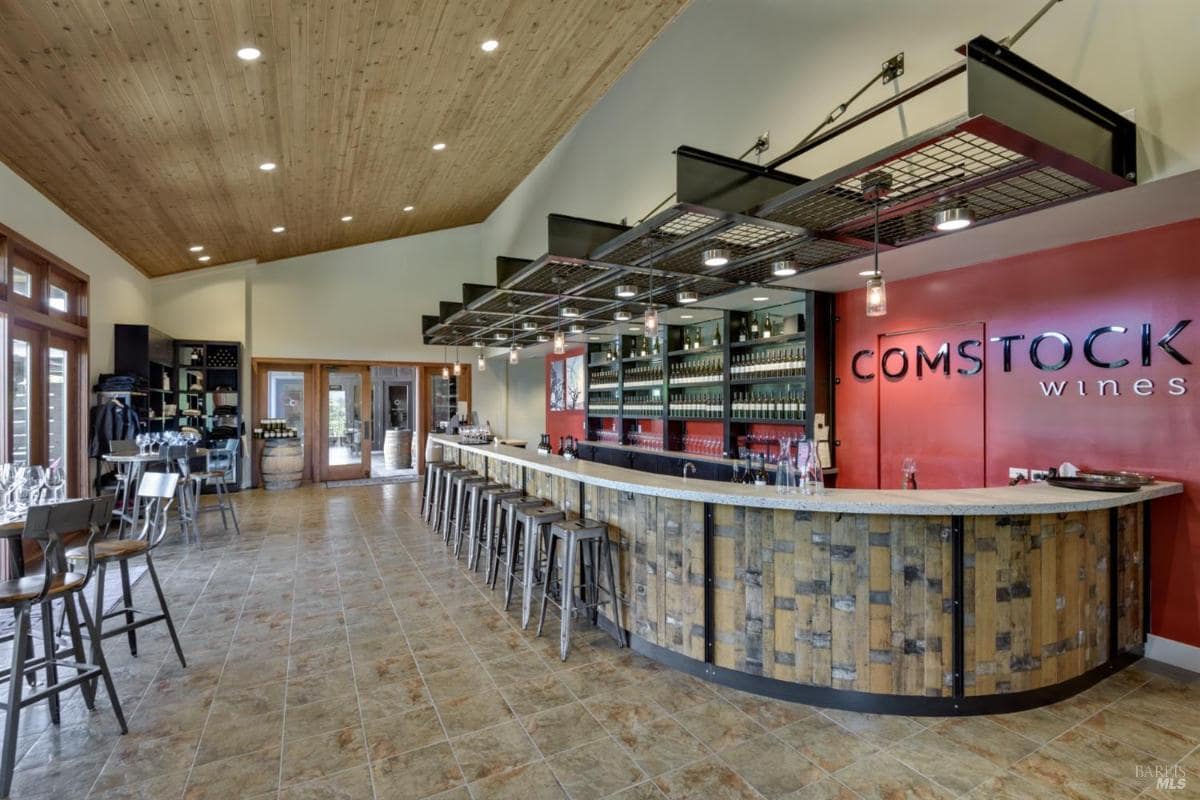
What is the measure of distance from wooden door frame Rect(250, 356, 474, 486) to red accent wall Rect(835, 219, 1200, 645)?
8.76 m

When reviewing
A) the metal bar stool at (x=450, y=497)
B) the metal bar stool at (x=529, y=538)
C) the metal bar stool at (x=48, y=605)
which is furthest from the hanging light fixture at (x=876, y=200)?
the metal bar stool at (x=450, y=497)

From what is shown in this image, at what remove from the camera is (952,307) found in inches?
164

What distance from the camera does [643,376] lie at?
7.61 metres

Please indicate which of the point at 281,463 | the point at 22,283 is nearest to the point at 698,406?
the point at 22,283

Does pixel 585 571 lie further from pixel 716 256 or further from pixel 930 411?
pixel 930 411

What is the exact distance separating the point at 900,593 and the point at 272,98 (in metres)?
5.19

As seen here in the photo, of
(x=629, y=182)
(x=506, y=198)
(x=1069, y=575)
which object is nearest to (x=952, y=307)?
(x=1069, y=575)

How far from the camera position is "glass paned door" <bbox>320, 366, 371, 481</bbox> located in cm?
1061

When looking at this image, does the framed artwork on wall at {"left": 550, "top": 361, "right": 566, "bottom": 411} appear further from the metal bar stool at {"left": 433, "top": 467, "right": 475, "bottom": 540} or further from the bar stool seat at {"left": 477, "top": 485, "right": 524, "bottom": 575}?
the bar stool seat at {"left": 477, "top": 485, "right": 524, "bottom": 575}

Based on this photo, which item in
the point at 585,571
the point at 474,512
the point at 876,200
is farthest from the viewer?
the point at 474,512

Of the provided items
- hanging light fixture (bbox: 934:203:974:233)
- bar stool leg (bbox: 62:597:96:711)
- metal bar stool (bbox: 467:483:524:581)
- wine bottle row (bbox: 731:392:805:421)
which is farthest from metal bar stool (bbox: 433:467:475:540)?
hanging light fixture (bbox: 934:203:974:233)

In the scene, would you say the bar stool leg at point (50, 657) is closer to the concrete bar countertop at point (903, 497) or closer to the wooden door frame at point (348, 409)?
the concrete bar countertop at point (903, 497)

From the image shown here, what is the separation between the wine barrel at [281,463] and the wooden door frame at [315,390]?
41cm

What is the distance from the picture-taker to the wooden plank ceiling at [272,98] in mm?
3285
